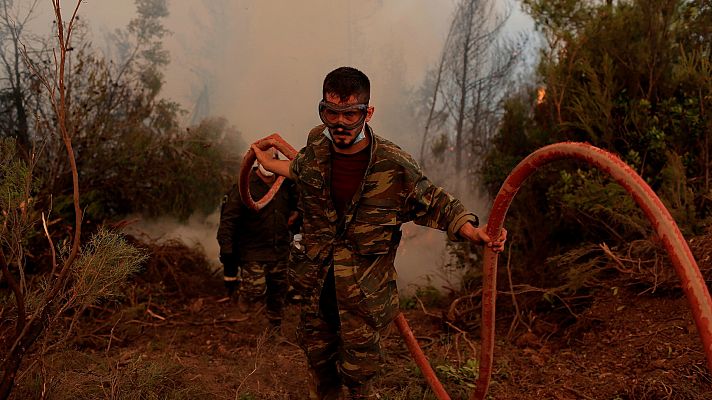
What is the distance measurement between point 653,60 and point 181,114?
6.75 meters

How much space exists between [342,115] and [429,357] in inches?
105

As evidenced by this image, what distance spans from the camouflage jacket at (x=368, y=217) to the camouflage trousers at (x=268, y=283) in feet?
8.50

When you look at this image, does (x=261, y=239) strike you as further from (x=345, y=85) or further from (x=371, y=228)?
(x=345, y=85)

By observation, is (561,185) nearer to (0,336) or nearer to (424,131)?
(0,336)

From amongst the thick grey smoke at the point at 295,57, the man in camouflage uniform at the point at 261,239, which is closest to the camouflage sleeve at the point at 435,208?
the man in camouflage uniform at the point at 261,239

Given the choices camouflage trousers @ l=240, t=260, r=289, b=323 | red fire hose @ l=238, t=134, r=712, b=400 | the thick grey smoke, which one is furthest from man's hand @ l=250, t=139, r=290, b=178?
the thick grey smoke

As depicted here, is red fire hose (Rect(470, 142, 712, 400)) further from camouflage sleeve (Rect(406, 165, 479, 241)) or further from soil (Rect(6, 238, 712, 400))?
soil (Rect(6, 238, 712, 400))

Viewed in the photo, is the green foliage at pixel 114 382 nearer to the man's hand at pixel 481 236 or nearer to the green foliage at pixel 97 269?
the green foliage at pixel 97 269

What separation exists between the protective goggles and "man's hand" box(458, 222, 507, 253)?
72cm

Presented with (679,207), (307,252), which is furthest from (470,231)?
(679,207)

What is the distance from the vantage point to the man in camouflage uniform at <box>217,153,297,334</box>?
5.48 m

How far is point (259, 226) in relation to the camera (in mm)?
5570

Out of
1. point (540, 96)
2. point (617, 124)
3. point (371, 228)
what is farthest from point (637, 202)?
point (540, 96)

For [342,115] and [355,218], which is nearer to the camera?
[342,115]
